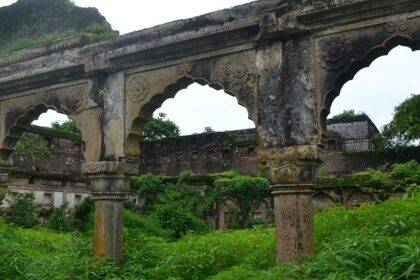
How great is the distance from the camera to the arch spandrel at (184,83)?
17.8 feet

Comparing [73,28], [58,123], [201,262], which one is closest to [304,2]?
[201,262]

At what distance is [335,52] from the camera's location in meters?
4.92

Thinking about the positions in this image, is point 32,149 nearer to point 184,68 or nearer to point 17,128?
point 17,128

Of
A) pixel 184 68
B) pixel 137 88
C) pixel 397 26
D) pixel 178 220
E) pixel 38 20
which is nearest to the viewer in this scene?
pixel 397 26

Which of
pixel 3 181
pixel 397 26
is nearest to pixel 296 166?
pixel 397 26

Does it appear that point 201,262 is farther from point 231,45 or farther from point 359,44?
point 359,44

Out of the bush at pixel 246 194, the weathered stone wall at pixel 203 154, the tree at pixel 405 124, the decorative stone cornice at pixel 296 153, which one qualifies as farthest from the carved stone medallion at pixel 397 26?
the weathered stone wall at pixel 203 154

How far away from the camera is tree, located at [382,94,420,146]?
16641 mm

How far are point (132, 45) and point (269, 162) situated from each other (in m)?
2.33

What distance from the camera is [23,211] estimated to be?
15562 millimetres

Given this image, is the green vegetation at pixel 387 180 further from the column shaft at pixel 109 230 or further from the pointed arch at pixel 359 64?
the column shaft at pixel 109 230

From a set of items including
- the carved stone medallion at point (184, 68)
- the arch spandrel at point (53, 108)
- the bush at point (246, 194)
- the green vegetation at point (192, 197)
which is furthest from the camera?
the bush at point (246, 194)

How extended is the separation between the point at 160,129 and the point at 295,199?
25.2 metres

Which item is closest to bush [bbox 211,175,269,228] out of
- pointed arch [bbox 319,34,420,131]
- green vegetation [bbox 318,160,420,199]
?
green vegetation [bbox 318,160,420,199]
